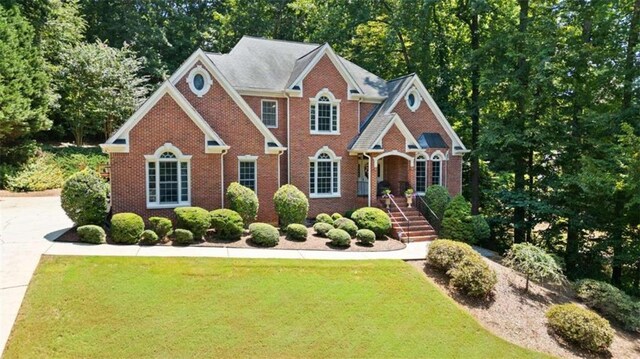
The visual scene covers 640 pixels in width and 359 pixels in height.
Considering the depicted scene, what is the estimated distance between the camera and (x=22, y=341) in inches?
309

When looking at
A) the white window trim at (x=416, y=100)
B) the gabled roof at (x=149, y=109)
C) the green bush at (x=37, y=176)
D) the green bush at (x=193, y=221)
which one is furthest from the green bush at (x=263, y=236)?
the green bush at (x=37, y=176)

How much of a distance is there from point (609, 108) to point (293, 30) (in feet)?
95.9

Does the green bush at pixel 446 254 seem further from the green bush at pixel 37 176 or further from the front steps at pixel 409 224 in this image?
the green bush at pixel 37 176

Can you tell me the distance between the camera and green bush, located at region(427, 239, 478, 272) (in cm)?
1340

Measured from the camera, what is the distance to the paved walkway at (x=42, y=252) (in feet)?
31.3

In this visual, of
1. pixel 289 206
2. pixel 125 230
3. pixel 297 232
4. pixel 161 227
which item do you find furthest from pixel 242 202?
pixel 125 230

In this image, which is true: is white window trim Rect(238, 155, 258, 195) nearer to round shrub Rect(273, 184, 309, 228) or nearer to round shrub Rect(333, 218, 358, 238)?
round shrub Rect(273, 184, 309, 228)

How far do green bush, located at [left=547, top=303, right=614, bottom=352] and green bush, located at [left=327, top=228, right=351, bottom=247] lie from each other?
7.27 metres

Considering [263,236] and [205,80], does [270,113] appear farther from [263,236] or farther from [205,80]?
[263,236]

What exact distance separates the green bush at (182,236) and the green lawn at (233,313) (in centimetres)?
180

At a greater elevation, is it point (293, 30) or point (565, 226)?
point (293, 30)

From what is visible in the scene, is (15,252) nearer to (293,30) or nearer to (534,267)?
(534,267)

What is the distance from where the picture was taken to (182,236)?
14000mm

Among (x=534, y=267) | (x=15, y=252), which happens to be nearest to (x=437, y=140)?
(x=534, y=267)
